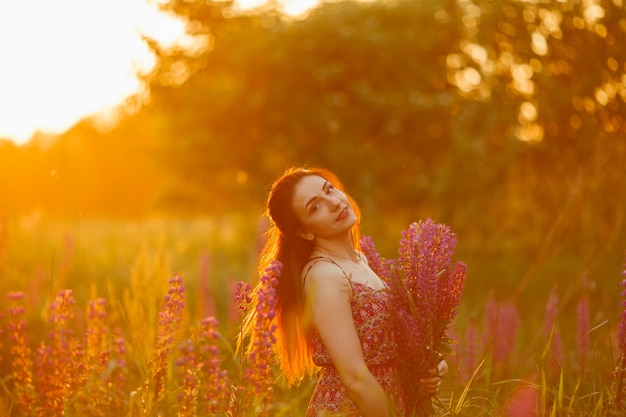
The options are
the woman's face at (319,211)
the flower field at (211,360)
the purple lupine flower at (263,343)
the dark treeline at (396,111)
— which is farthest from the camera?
the dark treeline at (396,111)

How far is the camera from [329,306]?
252 centimetres

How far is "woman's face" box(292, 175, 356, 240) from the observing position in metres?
2.76

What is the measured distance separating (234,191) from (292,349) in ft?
19.9

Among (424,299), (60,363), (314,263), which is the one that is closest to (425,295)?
(424,299)

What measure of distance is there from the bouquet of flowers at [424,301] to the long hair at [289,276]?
1.43ft

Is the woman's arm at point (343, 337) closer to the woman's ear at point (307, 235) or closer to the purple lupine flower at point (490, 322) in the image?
the woman's ear at point (307, 235)

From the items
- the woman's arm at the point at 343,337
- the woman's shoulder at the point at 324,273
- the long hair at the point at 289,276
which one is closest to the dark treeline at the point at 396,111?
the long hair at the point at 289,276

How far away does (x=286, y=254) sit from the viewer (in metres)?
2.83

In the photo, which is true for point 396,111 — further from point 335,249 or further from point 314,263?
point 314,263

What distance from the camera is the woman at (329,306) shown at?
2.48m

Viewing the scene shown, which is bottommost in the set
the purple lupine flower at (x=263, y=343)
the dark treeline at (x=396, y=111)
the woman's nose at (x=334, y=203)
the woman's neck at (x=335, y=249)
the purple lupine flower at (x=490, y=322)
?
the dark treeline at (x=396, y=111)

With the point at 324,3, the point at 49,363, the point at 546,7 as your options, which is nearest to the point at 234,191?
the point at 324,3

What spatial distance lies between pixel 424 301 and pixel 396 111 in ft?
18.2

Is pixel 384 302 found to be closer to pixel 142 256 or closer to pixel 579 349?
pixel 579 349
